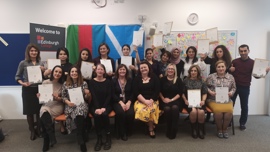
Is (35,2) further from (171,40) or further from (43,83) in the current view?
(171,40)

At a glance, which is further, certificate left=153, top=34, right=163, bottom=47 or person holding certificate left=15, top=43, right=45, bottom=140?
certificate left=153, top=34, right=163, bottom=47

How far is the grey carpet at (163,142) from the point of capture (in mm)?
2928

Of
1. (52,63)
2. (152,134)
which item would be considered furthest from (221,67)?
(52,63)

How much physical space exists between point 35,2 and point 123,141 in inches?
146

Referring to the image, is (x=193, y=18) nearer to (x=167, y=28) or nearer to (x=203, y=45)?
(x=167, y=28)

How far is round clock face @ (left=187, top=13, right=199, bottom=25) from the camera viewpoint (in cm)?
436

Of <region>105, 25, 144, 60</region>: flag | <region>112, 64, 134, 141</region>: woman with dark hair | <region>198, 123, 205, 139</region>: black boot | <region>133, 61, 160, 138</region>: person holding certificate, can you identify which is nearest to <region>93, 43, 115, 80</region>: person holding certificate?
<region>112, 64, 134, 141</region>: woman with dark hair

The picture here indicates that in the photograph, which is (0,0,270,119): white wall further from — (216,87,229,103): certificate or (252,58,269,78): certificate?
(216,87,229,103): certificate

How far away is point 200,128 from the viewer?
3334 millimetres

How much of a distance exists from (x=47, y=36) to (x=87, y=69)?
1183 millimetres

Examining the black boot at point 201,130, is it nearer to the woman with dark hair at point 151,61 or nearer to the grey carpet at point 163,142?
the grey carpet at point 163,142

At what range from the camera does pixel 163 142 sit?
312 centimetres

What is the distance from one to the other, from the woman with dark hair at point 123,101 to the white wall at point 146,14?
1.60 metres

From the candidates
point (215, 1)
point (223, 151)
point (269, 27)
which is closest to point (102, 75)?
point (223, 151)
